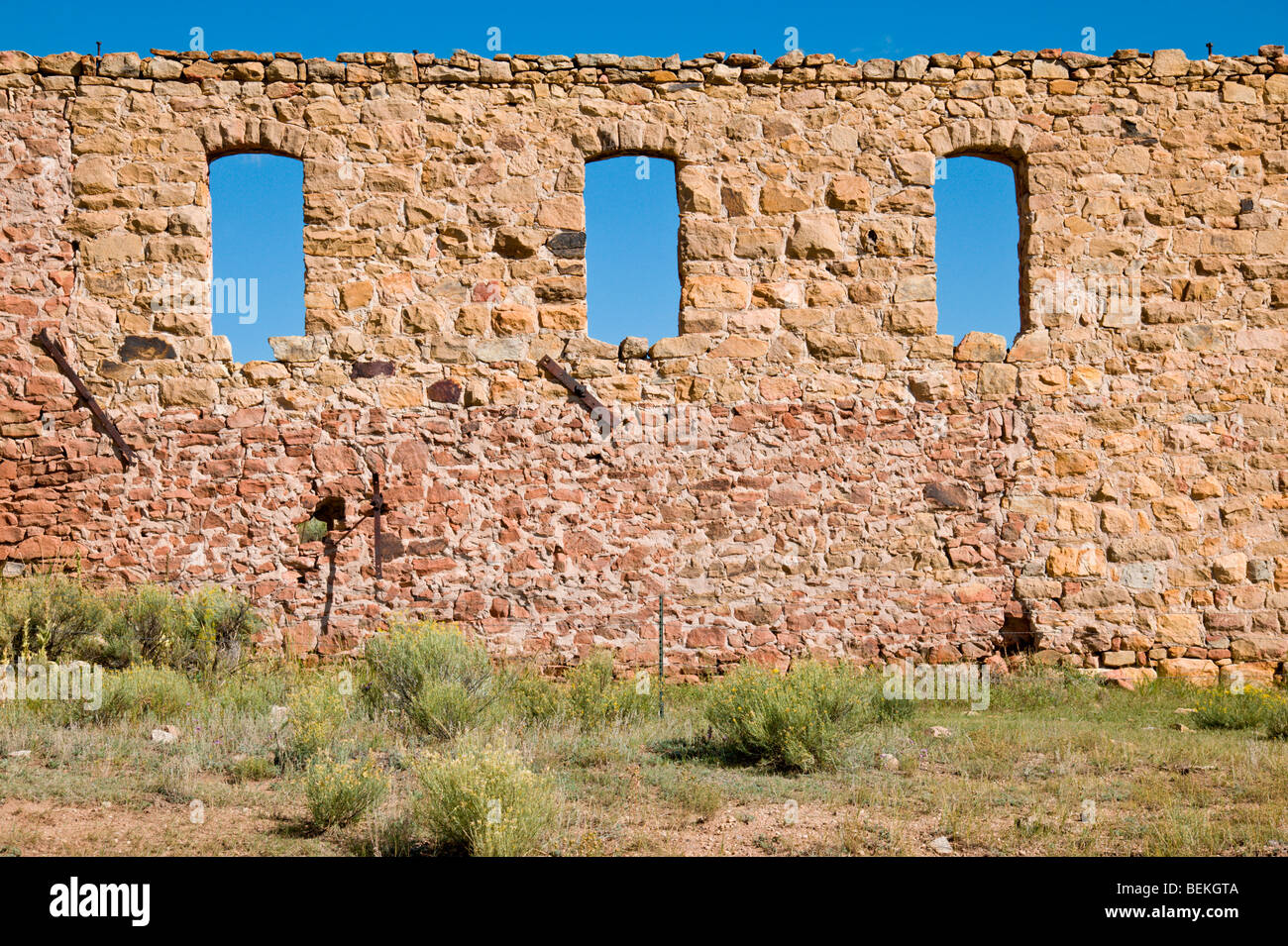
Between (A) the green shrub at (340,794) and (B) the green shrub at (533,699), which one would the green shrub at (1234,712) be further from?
(A) the green shrub at (340,794)

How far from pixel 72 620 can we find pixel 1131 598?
839 cm

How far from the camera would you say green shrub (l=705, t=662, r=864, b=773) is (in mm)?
6031

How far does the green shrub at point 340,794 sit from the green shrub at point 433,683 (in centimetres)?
141

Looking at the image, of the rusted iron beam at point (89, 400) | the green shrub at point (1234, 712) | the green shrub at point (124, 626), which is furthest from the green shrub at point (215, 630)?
the green shrub at point (1234, 712)

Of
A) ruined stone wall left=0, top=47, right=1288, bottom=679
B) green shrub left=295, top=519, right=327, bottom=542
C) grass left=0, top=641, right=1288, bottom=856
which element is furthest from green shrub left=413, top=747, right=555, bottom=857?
green shrub left=295, top=519, right=327, bottom=542

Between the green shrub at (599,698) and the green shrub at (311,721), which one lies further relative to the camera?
the green shrub at (599,698)

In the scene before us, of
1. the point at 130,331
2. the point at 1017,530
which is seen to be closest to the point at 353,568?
the point at 130,331

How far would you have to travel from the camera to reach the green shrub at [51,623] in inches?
289

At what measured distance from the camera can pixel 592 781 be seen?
560cm

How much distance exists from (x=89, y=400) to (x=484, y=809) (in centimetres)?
600

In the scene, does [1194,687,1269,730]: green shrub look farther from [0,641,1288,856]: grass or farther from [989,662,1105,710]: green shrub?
[989,662,1105,710]: green shrub

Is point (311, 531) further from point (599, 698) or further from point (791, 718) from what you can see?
point (791, 718)

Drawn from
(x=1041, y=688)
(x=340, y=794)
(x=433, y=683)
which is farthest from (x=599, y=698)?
(x=1041, y=688)

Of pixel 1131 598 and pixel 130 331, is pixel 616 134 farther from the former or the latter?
pixel 1131 598
